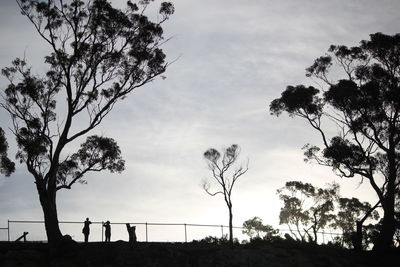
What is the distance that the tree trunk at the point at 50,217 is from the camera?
28.0 m

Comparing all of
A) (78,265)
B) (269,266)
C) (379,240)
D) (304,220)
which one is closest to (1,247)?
(78,265)

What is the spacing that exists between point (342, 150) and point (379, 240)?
27.7ft

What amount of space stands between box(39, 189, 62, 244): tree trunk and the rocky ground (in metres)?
1.19

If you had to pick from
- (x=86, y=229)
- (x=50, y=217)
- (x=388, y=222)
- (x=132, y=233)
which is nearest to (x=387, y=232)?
(x=388, y=222)

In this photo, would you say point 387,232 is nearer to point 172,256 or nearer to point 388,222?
point 388,222

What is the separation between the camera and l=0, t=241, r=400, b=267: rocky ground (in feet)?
82.7

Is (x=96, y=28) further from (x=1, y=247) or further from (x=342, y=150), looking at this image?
(x=342, y=150)

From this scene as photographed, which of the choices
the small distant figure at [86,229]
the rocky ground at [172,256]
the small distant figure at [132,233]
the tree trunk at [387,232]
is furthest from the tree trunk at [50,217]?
the tree trunk at [387,232]

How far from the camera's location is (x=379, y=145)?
36812 millimetres

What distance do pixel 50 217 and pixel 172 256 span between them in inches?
322

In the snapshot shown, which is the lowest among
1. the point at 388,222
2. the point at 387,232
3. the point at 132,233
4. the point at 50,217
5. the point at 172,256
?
the point at 172,256

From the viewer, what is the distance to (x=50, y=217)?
92.9ft

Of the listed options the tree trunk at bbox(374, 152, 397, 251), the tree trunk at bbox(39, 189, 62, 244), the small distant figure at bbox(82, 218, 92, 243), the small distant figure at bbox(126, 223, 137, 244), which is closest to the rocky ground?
the tree trunk at bbox(39, 189, 62, 244)

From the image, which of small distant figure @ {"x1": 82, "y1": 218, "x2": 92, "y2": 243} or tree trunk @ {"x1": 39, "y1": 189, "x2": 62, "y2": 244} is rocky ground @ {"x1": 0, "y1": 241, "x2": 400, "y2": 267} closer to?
tree trunk @ {"x1": 39, "y1": 189, "x2": 62, "y2": 244}
